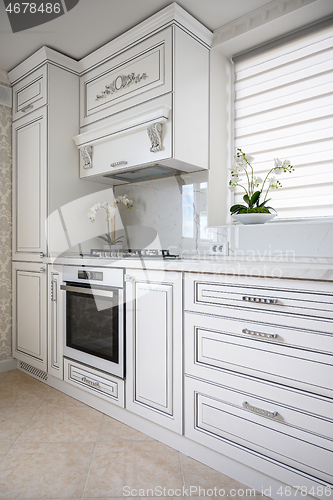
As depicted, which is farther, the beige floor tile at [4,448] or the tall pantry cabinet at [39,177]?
the tall pantry cabinet at [39,177]

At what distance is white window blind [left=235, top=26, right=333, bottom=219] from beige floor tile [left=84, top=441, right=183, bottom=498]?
4.91 feet

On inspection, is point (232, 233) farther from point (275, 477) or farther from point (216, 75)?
point (275, 477)

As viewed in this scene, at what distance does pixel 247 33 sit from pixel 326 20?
1.45ft

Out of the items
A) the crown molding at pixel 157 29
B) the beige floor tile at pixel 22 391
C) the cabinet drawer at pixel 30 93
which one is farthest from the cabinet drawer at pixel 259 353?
the cabinet drawer at pixel 30 93

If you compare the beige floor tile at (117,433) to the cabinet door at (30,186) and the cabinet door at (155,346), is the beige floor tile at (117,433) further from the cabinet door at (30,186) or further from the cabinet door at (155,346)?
the cabinet door at (30,186)

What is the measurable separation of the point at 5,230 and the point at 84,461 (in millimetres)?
1957

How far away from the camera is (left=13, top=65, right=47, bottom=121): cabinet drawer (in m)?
2.43

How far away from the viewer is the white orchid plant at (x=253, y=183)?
6.45 ft

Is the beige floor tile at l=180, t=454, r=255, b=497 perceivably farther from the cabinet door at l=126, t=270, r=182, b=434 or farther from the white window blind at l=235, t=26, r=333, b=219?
the white window blind at l=235, t=26, r=333, b=219

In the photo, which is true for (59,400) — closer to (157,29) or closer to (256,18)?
(157,29)


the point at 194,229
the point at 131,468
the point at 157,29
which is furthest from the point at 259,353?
the point at 157,29

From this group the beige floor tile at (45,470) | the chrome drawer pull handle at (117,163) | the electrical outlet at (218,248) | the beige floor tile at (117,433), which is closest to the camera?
the beige floor tile at (45,470)

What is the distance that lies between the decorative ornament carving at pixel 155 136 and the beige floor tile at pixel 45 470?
5.52 feet

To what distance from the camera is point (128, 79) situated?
218 cm
